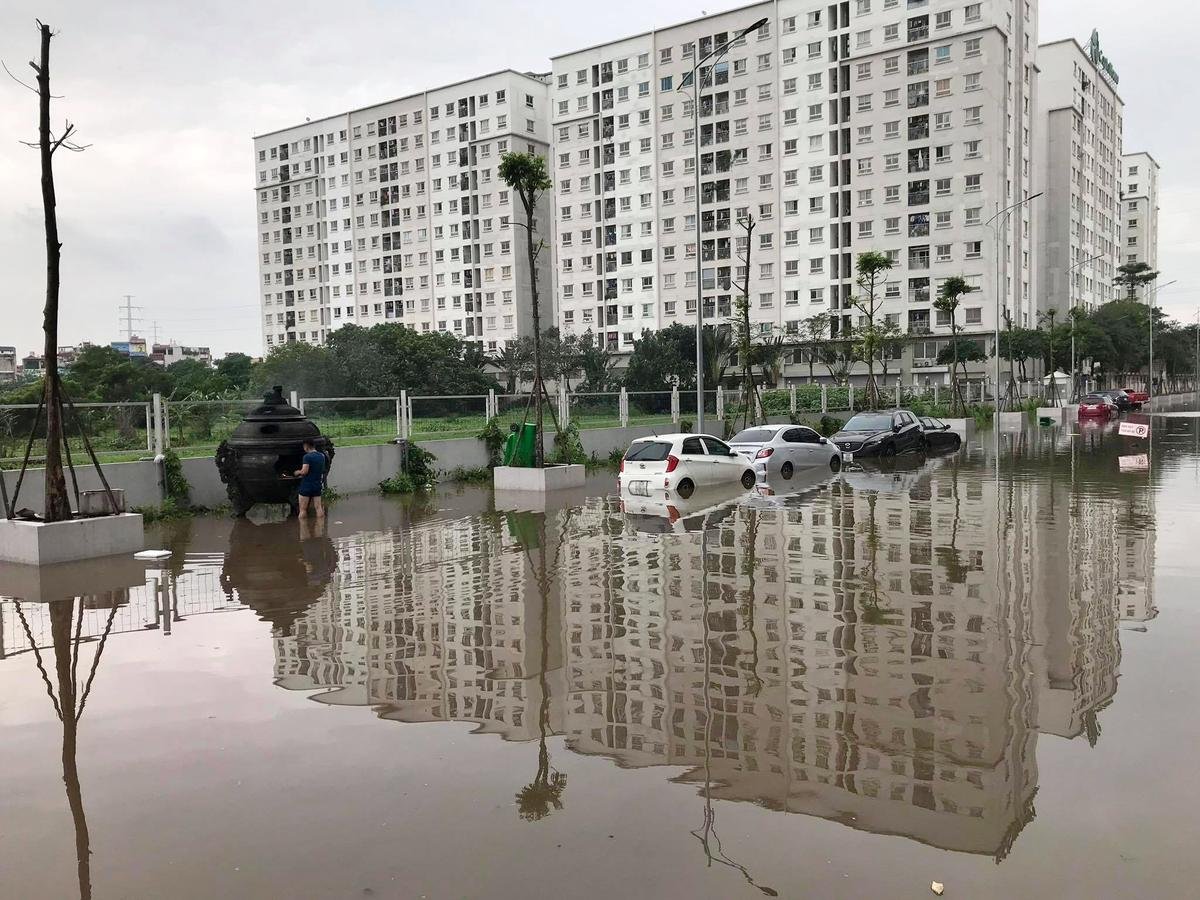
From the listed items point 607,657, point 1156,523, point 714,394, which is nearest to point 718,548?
point 607,657

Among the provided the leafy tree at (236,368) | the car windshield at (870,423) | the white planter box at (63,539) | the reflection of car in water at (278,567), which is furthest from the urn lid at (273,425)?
the leafy tree at (236,368)

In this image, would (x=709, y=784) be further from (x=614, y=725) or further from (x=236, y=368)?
(x=236, y=368)

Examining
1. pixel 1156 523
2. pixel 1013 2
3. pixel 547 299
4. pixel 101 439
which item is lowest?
pixel 1156 523

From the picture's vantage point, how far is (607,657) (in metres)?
8.04

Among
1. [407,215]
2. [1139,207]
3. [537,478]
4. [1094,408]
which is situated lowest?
[537,478]

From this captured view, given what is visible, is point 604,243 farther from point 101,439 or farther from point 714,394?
point 101,439

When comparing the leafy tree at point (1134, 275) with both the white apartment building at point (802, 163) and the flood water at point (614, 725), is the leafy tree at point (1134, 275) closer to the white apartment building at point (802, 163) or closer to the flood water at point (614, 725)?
the white apartment building at point (802, 163)

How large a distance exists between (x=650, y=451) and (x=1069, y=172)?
302 feet

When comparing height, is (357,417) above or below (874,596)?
above

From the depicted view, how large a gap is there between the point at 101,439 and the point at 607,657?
1316 cm

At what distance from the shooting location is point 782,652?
317 inches

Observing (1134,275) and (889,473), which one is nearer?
(889,473)

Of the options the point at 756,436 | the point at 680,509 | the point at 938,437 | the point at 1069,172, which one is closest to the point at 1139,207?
the point at 1069,172

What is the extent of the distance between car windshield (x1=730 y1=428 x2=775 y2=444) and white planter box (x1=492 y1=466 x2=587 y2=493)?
4.55 meters
